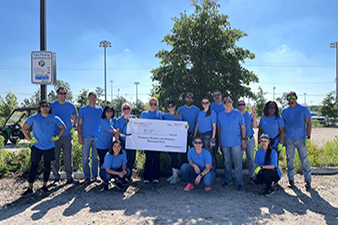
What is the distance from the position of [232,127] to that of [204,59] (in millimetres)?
3854

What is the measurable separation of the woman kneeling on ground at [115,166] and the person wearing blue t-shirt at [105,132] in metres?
0.36

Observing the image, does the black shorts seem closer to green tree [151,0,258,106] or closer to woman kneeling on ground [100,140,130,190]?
woman kneeling on ground [100,140,130,190]

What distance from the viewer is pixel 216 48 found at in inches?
316

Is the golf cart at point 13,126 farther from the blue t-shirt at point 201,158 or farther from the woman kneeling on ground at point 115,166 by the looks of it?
the blue t-shirt at point 201,158

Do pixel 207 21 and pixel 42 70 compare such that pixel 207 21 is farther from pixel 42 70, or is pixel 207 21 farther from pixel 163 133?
pixel 42 70

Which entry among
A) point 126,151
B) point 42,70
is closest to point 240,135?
point 126,151

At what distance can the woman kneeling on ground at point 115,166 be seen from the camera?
487 cm

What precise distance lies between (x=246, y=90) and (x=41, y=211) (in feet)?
23.8

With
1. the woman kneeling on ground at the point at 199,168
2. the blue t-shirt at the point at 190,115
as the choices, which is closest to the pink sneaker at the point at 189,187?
the woman kneeling on ground at the point at 199,168

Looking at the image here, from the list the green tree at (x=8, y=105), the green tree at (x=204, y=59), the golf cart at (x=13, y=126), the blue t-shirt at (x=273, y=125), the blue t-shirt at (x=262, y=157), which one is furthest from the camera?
the green tree at (x=8, y=105)

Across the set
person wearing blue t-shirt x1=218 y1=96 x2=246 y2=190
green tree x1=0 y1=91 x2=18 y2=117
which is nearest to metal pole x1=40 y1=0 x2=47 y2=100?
person wearing blue t-shirt x1=218 y1=96 x2=246 y2=190

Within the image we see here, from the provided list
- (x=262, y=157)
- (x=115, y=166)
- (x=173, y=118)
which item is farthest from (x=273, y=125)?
(x=115, y=166)

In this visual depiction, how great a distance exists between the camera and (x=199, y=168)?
4.95 m

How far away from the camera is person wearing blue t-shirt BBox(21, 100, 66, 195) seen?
4.65 m
